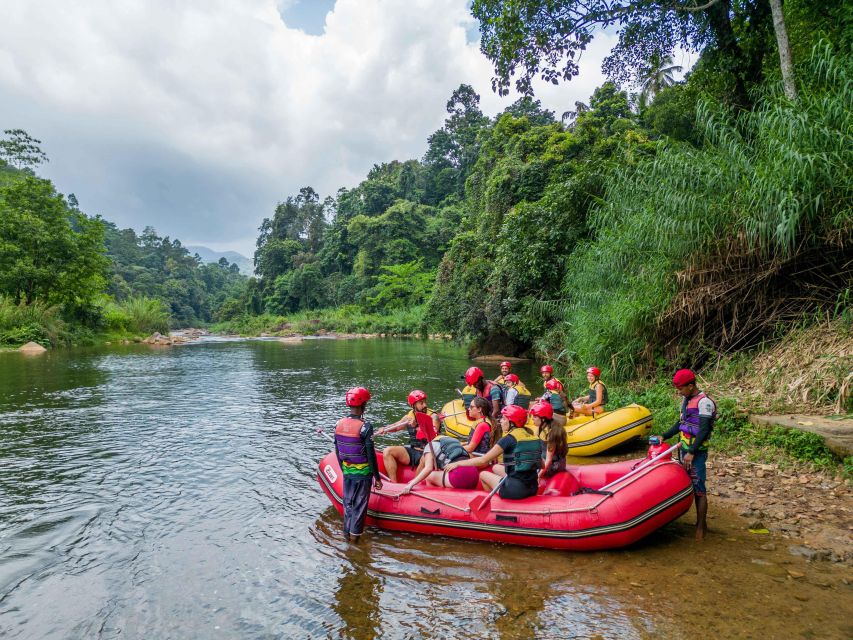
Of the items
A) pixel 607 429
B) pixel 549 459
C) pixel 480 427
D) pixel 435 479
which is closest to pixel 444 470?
pixel 435 479

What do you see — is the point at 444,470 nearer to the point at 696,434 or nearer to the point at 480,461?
the point at 480,461

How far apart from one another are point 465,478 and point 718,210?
568 centimetres

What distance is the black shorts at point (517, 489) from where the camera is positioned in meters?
4.76

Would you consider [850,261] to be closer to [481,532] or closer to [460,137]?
[481,532]

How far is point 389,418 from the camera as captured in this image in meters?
10.4

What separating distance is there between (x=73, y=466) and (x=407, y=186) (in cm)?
5450

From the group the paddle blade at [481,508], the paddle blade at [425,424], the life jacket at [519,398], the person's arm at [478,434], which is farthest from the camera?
the life jacket at [519,398]

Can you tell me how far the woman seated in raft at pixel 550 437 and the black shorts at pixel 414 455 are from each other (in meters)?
1.55

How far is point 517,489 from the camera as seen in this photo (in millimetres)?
4758

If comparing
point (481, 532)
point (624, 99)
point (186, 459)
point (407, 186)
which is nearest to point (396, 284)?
point (407, 186)

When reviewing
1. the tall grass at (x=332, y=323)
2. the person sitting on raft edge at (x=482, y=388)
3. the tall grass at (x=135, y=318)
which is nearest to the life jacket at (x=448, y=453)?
the person sitting on raft edge at (x=482, y=388)

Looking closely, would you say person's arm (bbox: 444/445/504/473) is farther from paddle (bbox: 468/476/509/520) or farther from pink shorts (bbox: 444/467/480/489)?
paddle (bbox: 468/476/509/520)

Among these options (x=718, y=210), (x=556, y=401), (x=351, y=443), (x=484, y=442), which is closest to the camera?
(x=351, y=443)

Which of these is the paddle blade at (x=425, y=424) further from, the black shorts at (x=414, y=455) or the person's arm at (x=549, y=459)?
the person's arm at (x=549, y=459)
